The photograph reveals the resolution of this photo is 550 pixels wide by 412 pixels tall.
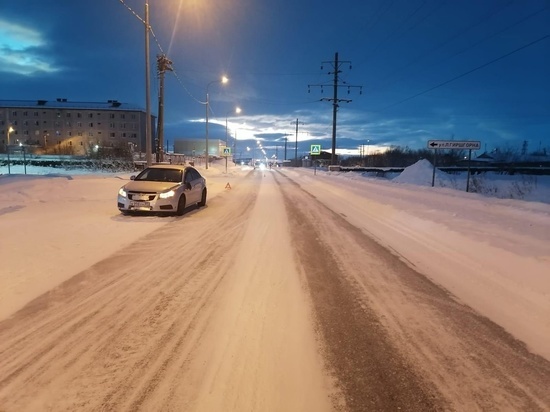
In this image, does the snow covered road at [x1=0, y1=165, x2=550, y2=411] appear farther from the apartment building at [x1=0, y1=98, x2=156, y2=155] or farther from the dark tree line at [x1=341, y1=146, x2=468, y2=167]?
the apartment building at [x1=0, y1=98, x2=156, y2=155]

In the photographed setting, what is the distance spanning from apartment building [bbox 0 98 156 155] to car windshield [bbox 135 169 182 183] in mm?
102005

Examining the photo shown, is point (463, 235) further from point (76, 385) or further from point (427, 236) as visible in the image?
point (76, 385)

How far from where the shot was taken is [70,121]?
111062mm

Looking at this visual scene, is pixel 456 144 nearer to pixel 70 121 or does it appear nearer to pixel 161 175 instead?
pixel 161 175

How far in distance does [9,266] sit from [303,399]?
5.61 meters

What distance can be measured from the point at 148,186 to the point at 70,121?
113426 mm

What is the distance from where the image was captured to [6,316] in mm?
4617

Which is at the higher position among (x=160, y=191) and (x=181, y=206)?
(x=160, y=191)

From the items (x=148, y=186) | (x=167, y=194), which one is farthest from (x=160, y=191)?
(x=148, y=186)

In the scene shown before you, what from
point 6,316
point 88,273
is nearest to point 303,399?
point 6,316

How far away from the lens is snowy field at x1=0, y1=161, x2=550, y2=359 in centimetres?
540

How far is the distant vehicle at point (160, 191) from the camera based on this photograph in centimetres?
1227

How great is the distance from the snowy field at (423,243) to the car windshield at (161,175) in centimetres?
161

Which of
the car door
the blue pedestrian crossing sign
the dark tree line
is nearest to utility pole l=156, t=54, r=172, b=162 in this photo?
the car door
